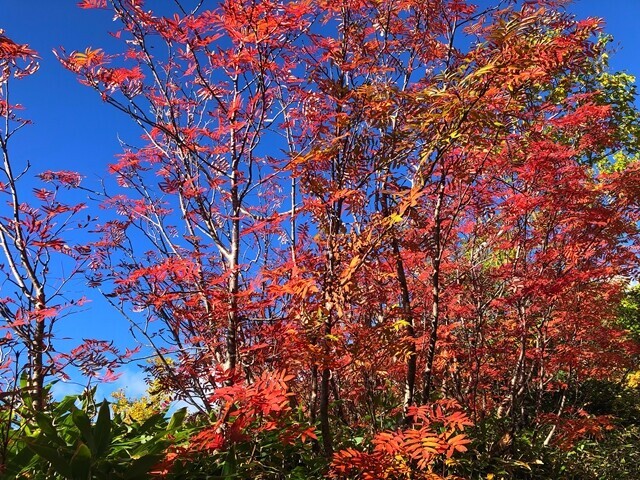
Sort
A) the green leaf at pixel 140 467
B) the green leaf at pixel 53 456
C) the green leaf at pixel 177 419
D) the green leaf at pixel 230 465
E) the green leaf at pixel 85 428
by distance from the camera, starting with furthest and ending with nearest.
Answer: the green leaf at pixel 177 419, the green leaf at pixel 230 465, the green leaf at pixel 85 428, the green leaf at pixel 140 467, the green leaf at pixel 53 456

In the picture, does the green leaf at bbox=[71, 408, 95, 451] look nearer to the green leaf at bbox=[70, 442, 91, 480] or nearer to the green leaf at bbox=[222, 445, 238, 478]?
the green leaf at bbox=[70, 442, 91, 480]

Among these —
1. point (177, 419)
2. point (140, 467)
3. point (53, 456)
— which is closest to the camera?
point (53, 456)

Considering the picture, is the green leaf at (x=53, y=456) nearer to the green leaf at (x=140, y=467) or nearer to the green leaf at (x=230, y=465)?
the green leaf at (x=140, y=467)

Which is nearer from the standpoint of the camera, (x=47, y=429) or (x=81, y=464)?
(x=81, y=464)

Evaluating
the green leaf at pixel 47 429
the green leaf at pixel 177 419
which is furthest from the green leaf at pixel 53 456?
the green leaf at pixel 177 419

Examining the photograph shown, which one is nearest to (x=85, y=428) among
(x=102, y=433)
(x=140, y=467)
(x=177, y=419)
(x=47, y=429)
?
(x=102, y=433)

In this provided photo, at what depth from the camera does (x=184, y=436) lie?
396 centimetres

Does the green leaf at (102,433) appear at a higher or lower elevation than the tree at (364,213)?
lower

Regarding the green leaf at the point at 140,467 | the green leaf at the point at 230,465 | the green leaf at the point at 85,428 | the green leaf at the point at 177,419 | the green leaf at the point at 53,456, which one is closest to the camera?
the green leaf at the point at 53,456

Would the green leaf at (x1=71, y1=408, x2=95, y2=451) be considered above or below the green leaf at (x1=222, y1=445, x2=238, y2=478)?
above

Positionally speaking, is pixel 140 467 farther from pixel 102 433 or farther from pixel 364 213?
pixel 364 213

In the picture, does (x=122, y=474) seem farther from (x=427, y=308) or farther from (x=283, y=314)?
(x=427, y=308)

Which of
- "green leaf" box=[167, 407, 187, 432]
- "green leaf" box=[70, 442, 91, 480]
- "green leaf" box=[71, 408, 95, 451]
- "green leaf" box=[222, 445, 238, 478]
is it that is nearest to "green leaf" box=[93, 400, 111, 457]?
"green leaf" box=[71, 408, 95, 451]

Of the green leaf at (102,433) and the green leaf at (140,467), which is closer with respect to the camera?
the green leaf at (140,467)
